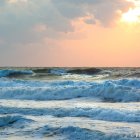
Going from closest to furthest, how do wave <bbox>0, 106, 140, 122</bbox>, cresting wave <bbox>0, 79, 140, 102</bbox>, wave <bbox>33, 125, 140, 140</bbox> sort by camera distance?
wave <bbox>33, 125, 140, 140</bbox> → wave <bbox>0, 106, 140, 122</bbox> → cresting wave <bbox>0, 79, 140, 102</bbox>

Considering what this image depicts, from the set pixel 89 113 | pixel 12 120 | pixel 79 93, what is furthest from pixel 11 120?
pixel 79 93

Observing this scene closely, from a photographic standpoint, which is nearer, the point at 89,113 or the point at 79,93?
the point at 89,113

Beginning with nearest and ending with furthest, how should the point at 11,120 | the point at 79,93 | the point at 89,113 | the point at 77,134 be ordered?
the point at 77,134 → the point at 11,120 → the point at 89,113 → the point at 79,93

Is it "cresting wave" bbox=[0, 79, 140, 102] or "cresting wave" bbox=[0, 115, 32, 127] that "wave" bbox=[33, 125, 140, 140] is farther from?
"cresting wave" bbox=[0, 79, 140, 102]

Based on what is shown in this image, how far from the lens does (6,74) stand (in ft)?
154

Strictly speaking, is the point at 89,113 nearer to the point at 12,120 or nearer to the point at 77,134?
the point at 12,120

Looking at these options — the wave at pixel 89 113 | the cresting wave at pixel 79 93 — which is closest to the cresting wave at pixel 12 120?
the wave at pixel 89 113

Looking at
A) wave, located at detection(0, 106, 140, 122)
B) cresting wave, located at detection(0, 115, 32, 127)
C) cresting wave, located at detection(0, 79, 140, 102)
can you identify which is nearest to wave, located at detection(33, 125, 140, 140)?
cresting wave, located at detection(0, 115, 32, 127)

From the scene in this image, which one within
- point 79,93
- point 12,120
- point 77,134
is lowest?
point 77,134

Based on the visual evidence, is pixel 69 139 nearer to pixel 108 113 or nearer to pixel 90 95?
pixel 108 113

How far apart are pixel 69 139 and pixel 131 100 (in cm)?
896

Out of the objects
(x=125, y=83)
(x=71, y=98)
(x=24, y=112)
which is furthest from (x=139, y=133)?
(x=125, y=83)

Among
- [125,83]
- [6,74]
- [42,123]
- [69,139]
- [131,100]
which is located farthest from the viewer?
[6,74]

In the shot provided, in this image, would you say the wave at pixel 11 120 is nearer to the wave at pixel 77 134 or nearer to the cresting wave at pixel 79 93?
the wave at pixel 77 134
